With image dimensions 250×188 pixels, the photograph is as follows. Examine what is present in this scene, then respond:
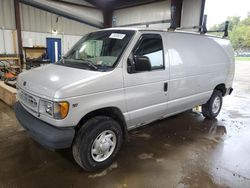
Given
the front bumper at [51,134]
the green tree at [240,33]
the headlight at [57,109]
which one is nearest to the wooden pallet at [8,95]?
the front bumper at [51,134]

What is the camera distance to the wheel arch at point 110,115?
2.50m

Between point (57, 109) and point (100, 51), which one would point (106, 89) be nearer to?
point (57, 109)

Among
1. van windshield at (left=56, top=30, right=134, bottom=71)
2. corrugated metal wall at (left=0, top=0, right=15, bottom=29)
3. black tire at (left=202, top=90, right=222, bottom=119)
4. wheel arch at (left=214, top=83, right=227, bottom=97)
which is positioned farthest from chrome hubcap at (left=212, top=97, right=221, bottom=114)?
corrugated metal wall at (left=0, top=0, right=15, bottom=29)

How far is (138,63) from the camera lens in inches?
107

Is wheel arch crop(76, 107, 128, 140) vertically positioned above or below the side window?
below

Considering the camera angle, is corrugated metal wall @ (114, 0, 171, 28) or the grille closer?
the grille

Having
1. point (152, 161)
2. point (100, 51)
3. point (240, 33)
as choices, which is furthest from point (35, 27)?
point (240, 33)

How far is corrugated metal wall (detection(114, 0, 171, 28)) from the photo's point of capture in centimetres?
1036

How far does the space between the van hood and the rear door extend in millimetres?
551

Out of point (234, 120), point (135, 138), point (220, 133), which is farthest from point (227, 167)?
point (234, 120)

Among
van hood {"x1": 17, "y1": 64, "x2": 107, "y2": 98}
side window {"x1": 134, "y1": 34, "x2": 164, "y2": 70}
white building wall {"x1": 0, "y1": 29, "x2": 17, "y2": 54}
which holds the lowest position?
van hood {"x1": 17, "y1": 64, "x2": 107, "y2": 98}

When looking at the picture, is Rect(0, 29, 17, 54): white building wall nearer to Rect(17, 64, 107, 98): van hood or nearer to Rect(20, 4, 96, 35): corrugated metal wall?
Rect(20, 4, 96, 35): corrugated metal wall

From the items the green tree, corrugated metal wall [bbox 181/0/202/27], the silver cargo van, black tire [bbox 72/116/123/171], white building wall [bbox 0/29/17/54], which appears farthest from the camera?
the green tree

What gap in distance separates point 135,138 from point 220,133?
1.79 meters
